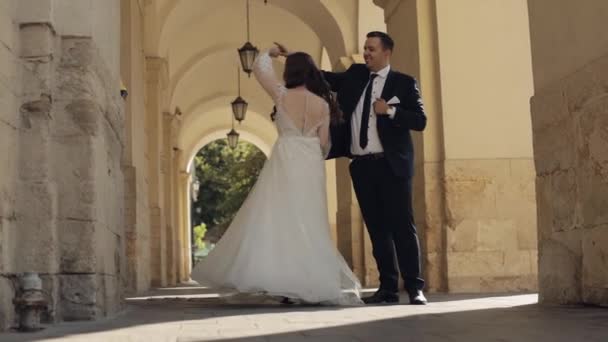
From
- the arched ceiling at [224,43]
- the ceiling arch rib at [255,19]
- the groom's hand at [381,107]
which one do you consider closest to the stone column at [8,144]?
the groom's hand at [381,107]

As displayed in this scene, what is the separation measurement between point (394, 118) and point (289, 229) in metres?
1.11

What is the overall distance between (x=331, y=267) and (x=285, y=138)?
3.44ft

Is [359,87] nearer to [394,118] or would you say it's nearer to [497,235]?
[394,118]

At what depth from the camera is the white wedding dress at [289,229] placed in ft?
19.9

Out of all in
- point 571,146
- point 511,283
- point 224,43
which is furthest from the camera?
point 224,43

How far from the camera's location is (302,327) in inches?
162

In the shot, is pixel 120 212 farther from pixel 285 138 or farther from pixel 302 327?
pixel 302 327

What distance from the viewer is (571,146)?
5539 mm

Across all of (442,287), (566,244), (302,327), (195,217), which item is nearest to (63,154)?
(302,327)

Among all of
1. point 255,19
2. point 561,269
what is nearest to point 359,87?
point 561,269

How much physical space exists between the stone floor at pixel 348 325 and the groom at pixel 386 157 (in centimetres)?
69

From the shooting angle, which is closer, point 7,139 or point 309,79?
point 7,139

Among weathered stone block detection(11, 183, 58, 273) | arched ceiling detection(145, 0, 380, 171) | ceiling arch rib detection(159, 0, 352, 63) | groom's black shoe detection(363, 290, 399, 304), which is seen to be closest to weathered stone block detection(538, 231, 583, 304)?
groom's black shoe detection(363, 290, 399, 304)

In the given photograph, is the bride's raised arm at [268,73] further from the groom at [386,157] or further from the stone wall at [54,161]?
the stone wall at [54,161]
